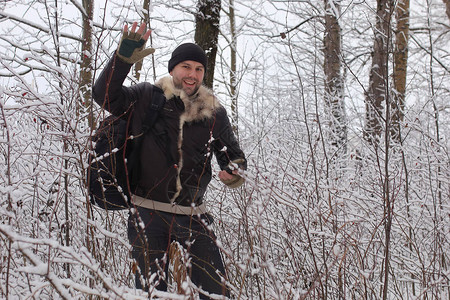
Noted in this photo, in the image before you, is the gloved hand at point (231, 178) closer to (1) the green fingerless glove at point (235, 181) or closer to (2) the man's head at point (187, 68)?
(1) the green fingerless glove at point (235, 181)

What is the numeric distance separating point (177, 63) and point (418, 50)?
26.6 feet

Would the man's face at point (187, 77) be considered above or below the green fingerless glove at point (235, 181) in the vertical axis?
above

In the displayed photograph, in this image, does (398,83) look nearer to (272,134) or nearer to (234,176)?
(272,134)

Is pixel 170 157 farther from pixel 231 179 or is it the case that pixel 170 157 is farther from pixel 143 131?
pixel 231 179

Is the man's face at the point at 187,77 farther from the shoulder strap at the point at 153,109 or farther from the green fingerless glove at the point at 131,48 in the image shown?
the green fingerless glove at the point at 131,48

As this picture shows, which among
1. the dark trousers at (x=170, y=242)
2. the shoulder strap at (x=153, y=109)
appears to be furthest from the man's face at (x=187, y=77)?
Result: the dark trousers at (x=170, y=242)

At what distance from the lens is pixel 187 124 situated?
238cm

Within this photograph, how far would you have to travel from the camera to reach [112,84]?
2133mm

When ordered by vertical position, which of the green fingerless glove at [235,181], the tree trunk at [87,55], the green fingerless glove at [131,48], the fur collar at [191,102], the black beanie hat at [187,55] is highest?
the tree trunk at [87,55]

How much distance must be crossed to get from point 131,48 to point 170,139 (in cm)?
54

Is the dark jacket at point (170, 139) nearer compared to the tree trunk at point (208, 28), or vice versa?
the dark jacket at point (170, 139)

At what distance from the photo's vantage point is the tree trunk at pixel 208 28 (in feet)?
14.8

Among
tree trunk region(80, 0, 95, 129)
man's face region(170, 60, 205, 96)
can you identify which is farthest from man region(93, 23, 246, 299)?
tree trunk region(80, 0, 95, 129)

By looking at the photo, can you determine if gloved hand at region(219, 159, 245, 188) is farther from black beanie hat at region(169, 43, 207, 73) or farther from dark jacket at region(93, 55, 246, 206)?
black beanie hat at region(169, 43, 207, 73)
